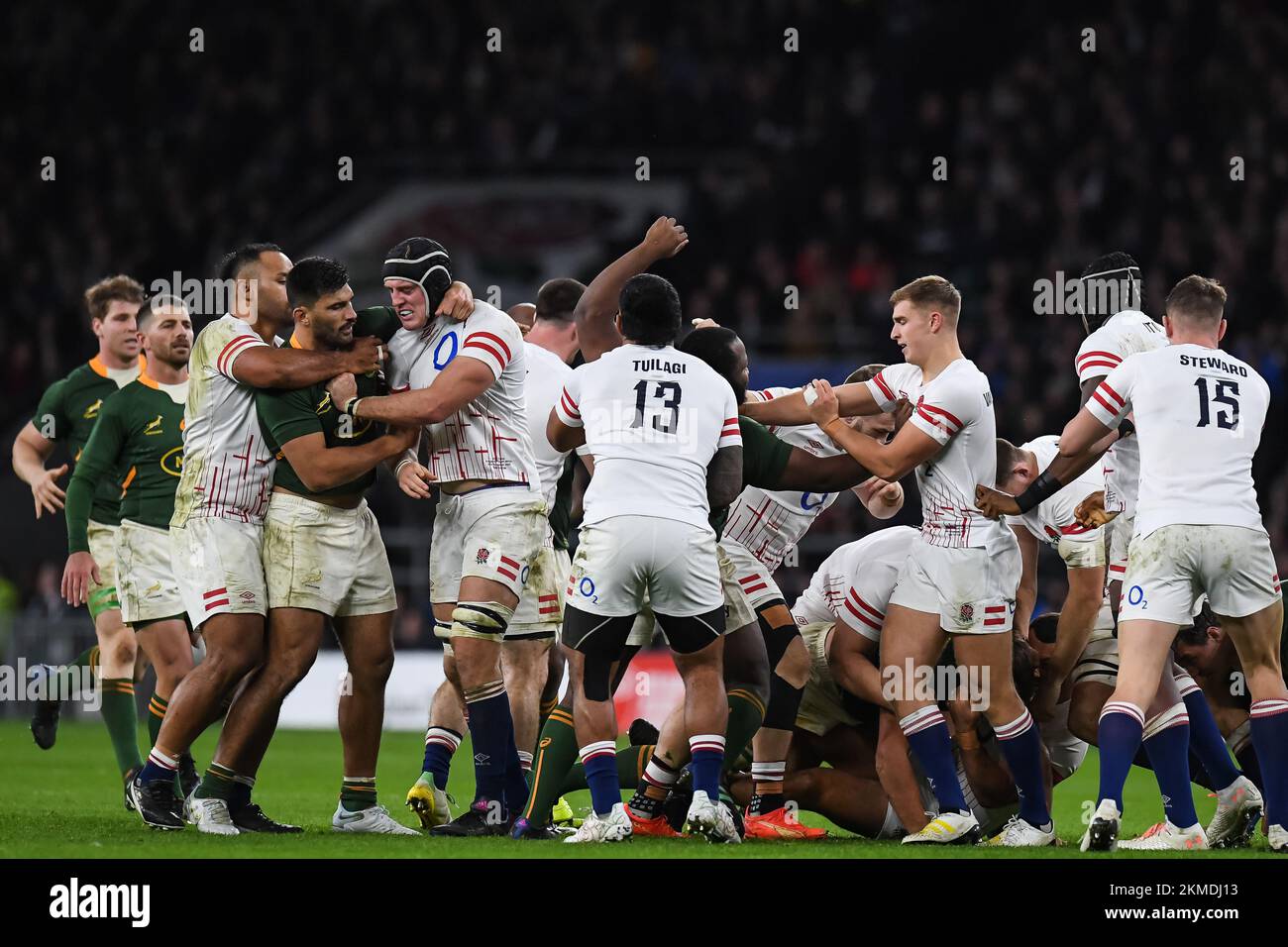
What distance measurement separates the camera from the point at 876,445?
781 cm

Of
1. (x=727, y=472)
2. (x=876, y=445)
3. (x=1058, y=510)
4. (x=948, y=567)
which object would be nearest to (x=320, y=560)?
(x=727, y=472)

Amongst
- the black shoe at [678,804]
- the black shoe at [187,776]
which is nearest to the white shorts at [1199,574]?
the black shoe at [678,804]

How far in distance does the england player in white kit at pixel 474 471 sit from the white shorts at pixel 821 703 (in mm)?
1485

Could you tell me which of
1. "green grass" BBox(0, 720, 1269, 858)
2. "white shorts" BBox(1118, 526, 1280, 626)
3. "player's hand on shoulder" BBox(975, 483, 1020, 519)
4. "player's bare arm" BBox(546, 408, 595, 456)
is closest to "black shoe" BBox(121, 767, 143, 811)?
"green grass" BBox(0, 720, 1269, 858)

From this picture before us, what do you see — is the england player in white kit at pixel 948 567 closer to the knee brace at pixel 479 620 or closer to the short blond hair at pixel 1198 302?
the short blond hair at pixel 1198 302

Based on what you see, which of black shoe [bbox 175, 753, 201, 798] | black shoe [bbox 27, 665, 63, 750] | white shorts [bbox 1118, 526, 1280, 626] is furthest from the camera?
black shoe [bbox 27, 665, 63, 750]

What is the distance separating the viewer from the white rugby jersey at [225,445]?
311 inches

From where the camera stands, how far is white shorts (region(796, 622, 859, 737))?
28.3 ft

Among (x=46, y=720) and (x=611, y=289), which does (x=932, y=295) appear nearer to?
(x=611, y=289)

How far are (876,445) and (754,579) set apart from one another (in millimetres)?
1020

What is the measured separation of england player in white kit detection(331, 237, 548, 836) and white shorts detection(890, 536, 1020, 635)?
68.4 inches

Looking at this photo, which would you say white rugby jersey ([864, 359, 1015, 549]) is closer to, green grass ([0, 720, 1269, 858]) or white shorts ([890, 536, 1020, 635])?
white shorts ([890, 536, 1020, 635])
